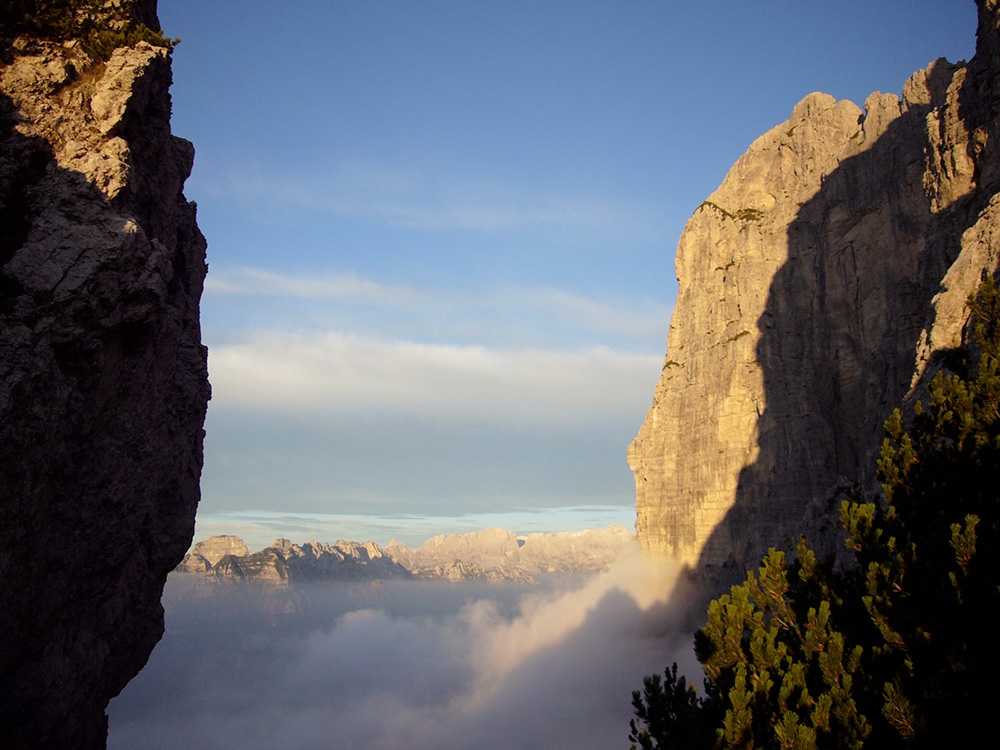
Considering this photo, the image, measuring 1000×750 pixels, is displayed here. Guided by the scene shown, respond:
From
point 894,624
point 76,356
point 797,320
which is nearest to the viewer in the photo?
point 894,624

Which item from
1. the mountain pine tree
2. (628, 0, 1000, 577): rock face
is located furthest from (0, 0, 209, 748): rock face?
(628, 0, 1000, 577): rock face

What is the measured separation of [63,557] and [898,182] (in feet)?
229

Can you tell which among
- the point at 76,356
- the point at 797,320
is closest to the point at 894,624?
the point at 76,356

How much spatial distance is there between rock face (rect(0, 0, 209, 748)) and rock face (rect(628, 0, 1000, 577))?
38.8 meters

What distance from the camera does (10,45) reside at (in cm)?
2897

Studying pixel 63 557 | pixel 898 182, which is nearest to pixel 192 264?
pixel 63 557

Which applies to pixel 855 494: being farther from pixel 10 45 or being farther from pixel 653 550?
pixel 653 550

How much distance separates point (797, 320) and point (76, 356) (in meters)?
68.8

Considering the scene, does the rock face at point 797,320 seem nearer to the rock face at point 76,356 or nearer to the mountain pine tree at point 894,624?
the mountain pine tree at point 894,624

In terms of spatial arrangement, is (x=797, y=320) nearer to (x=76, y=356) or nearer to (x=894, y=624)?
(x=894, y=624)

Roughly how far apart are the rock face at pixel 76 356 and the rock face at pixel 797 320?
38.8 metres

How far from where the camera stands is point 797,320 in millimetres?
75438

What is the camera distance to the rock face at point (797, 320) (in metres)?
55.1

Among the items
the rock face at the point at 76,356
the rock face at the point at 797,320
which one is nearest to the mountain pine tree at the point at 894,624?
the rock face at the point at 797,320
